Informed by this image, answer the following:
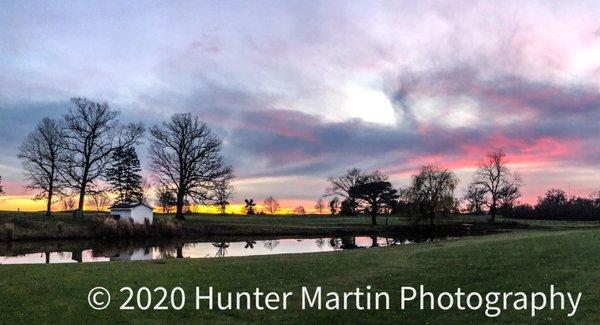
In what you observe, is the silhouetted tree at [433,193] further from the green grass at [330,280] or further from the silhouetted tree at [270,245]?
the green grass at [330,280]

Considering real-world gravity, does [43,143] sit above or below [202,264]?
above

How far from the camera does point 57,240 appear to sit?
50.0m

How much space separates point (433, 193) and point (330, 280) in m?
57.9

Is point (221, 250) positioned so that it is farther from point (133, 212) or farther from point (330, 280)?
point (330, 280)

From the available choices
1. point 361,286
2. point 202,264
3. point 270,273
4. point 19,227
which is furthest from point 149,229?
point 361,286

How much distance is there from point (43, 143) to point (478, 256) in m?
62.5

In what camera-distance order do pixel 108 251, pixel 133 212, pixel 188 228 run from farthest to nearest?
pixel 188 228, pixel 133 212, pixel 108 251

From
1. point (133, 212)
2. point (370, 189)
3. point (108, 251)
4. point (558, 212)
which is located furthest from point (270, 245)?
point (558, 212)

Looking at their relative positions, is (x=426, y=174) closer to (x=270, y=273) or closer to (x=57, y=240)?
(x=57, y=240)

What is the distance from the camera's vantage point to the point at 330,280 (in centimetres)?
1775

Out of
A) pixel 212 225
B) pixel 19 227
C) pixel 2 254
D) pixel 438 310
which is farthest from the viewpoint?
pixel 212 225

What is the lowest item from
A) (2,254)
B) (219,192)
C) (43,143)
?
(2,254)

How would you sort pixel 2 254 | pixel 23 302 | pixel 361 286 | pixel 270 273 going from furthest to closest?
pixel 2 254, pixel 270 273, pixel 361 286, pixel 23 302

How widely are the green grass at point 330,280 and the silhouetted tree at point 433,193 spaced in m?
47.4
